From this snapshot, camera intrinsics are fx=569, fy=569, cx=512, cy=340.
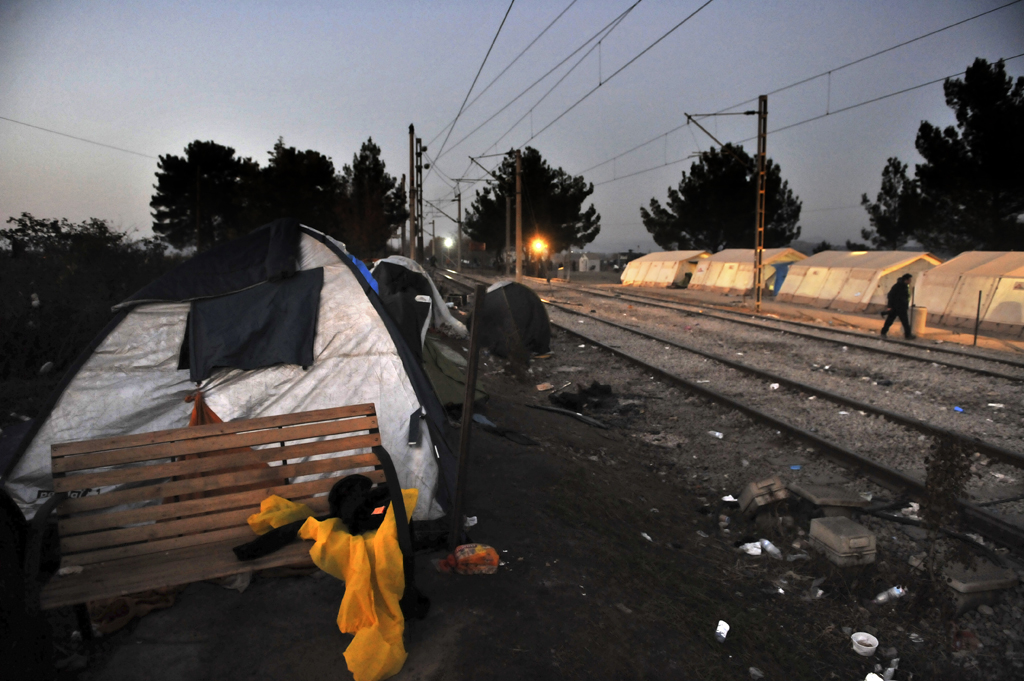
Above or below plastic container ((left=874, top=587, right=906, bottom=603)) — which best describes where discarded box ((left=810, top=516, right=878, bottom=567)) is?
above

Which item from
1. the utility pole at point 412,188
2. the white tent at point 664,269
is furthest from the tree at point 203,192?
the white tent at point 664,269

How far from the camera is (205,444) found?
3371 millimetres

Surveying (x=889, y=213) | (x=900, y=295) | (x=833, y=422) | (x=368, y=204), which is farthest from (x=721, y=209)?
(x=833, y=422)

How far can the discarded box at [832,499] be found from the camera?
16.8 ft

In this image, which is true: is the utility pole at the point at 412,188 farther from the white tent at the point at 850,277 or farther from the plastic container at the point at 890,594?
the plastic container at the point at 890,594

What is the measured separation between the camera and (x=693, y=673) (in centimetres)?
303

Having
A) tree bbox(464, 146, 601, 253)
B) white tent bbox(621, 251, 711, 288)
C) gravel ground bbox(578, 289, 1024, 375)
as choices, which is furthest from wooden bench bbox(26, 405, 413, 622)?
tree bbox(464, 146, 601, 253)

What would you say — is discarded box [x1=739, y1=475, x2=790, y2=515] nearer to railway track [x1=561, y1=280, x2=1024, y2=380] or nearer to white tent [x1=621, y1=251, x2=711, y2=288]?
railway track [x1=561, y1=280, x2=1024, y2=380]

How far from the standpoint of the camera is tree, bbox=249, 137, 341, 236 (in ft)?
137

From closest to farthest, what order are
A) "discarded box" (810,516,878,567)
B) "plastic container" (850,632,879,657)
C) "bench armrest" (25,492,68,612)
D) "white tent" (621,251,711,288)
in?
"bench armrest" (25,492,68,612) → "plastic container" (850,632,879,657) → "discarded box" (810,516,878,567) → "white tent" (621,251,711,288)

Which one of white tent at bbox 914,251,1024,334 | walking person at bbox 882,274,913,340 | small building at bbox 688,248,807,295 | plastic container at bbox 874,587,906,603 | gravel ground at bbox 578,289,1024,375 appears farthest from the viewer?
small building at bbox 688,248,807,295

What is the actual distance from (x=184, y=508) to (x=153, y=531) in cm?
18

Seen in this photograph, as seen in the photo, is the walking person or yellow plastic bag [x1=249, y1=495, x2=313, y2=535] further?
the walking person

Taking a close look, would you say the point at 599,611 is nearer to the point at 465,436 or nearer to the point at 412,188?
the point at 465,436
